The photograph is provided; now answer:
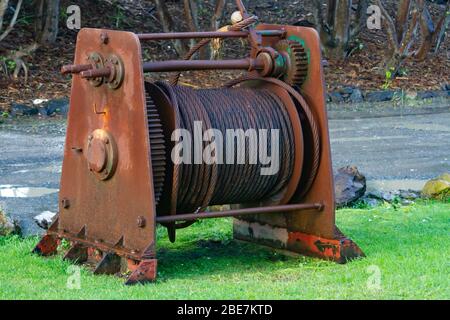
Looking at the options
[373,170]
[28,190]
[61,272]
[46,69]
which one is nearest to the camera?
[61,272]

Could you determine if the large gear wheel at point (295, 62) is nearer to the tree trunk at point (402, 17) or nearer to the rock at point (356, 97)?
the rock at point (356, 97)

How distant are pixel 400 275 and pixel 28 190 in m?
5.29

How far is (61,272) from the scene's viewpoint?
6.84 m

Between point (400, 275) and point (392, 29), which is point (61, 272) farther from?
point (392, 29)

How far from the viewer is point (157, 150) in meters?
6.54

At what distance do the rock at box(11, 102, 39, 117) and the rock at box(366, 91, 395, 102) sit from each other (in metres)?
6.51

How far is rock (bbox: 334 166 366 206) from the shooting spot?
32.5ft

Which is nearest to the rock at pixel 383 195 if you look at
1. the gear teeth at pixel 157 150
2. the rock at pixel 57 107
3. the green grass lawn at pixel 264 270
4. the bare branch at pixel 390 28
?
the green grass lawn at pixel 264 270

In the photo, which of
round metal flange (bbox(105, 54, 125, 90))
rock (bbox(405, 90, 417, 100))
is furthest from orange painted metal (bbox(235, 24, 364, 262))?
rock (bbox(405, 90, 417, 100))

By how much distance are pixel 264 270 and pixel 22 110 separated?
10.2 metres

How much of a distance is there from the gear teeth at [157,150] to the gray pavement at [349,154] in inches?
89.4

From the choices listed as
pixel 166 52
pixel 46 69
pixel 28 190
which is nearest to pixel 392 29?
pixel 166 52

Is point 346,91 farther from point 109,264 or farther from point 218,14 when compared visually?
point 109,264

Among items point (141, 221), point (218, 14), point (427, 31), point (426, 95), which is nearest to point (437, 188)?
point (141, 221)
